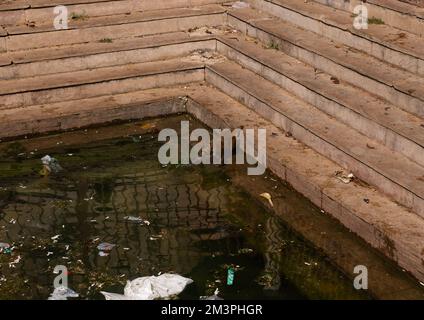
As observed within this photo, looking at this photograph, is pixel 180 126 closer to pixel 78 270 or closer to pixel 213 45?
pixel 213 45

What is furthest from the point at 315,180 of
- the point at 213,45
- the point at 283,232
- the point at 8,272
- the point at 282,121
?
the point at 213,45

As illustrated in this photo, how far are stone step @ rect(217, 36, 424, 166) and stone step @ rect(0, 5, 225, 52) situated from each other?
0.67m

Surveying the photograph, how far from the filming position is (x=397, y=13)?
32.2 feet

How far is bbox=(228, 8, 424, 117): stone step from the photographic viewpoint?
8.61 metres

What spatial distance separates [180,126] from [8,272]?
368 centimetres

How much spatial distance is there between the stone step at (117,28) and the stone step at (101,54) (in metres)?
0.13

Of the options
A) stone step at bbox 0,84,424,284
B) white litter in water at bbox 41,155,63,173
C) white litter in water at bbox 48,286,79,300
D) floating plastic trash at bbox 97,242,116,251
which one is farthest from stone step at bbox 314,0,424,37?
white litter in water at bbox 48,286,79,300

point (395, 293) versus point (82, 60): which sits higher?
point (82, 60)

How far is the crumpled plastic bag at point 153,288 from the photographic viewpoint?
6613 mm

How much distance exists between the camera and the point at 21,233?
7.62 meters
